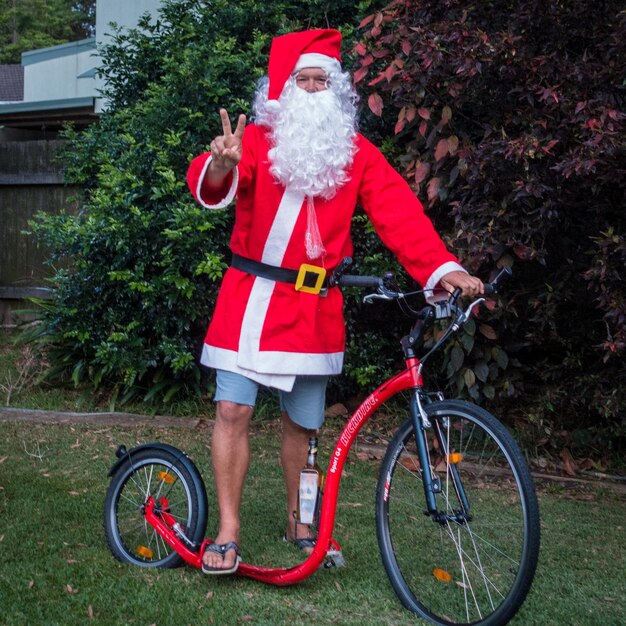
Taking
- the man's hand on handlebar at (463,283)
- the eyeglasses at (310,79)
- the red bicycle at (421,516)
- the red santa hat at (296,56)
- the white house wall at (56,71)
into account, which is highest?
the white house wall at (56,71)

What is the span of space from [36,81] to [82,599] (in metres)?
15.7

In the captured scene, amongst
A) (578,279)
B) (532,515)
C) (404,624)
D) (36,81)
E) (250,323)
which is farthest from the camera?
(36,81)

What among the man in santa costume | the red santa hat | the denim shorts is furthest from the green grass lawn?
the red santa hat

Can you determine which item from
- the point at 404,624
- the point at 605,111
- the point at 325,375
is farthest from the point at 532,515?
the point at 605,111

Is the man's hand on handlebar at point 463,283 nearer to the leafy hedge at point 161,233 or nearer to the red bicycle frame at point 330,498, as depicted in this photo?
the red bicycle frame at point 330,498

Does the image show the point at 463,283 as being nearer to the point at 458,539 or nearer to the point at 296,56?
the point at 458,539

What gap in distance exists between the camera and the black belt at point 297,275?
3193mm

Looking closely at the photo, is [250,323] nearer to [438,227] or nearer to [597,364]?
[438,227]

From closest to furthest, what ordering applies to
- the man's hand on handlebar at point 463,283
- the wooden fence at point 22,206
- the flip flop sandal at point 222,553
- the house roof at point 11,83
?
the man's hand on handlebar at point 463,283 → the flip flop sandal at point 222,553 → the wooden fence at point 22,206 → the house roof at point 11,83

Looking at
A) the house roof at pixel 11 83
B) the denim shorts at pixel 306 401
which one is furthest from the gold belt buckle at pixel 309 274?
the house roof at pixel 11 83

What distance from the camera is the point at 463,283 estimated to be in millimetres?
2924

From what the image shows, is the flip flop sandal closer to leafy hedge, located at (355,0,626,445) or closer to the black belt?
the black belt

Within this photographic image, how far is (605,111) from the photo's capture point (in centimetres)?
384

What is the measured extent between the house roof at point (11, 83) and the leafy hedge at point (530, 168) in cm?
2010
